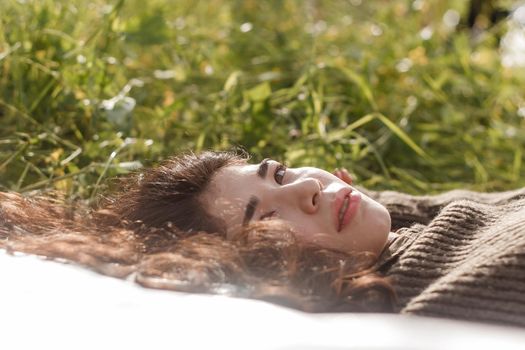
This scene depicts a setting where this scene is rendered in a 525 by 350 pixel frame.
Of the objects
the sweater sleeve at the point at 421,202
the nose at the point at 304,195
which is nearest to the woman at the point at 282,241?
the nose at the point at 304,195

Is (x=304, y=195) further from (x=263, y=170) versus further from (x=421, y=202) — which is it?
(x=421, y=202)

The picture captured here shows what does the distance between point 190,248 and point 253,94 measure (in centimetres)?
70

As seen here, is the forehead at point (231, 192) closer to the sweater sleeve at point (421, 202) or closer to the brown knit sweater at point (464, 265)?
the brown knit sweater at point (464, 265)

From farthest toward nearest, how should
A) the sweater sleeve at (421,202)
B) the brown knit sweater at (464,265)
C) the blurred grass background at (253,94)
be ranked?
the blurred grass background at (253,94) → the sweater sleeve at (421,202) → the brown knit sweater at (464,265)

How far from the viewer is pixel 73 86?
155 cm

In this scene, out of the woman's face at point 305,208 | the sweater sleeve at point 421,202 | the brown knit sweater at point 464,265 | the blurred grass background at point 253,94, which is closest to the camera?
the brown knit sweater at point 464,265

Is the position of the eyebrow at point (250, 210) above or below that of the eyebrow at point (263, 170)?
below

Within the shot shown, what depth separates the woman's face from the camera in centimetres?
100

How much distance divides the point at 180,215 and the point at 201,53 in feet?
2.92

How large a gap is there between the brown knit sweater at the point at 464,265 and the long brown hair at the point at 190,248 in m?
0.04

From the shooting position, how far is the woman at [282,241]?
0.89 metres

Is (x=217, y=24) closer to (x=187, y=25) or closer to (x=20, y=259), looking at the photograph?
(x=187, y=25)

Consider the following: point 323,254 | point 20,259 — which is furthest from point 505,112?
point 20,259

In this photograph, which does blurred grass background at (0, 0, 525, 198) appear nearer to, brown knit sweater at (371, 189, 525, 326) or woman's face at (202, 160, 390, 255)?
woman's face at (202, 160, 390, 255)
